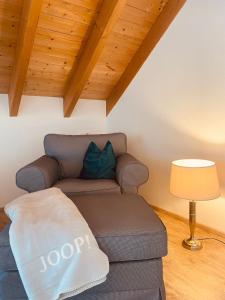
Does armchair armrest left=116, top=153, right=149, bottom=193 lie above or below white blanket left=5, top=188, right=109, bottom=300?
above

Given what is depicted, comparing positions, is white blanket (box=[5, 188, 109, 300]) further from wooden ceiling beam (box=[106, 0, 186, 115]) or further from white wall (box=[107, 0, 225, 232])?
wooden ceiling beam (box=[106, 0, 186, 115])

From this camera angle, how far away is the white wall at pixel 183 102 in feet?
7.17

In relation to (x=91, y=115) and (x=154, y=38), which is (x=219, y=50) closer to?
(x=154, y=38)

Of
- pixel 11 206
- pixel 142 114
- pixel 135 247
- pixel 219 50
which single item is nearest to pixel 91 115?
pixel 142 114

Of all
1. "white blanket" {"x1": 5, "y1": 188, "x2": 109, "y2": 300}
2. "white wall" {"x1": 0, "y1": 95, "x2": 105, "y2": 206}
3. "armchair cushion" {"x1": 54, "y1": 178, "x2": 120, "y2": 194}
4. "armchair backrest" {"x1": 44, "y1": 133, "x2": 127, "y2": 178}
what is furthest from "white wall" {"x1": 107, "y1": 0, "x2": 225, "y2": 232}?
"white blanket" {"x1": 5, "y1": 188, "x2": 109, "y2": 300}

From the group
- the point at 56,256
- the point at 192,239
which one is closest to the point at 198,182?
the point at 192,239

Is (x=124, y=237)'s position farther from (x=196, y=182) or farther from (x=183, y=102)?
(x=183, y=102)

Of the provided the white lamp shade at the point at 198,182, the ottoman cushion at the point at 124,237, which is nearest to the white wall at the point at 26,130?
the ottoman cushion at the point at 124,237

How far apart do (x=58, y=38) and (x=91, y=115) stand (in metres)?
1.23

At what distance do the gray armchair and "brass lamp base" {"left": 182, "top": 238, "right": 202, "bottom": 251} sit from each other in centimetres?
58

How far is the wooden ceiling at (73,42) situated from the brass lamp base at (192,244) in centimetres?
181

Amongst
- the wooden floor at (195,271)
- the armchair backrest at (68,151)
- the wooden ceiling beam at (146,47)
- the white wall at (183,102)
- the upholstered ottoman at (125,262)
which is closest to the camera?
the upholstered ottoman at (125,262)

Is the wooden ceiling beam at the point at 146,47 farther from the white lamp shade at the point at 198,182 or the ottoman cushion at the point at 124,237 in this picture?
the ottoman cushion at the point at 124,237

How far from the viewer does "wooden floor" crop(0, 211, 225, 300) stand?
156 cm
